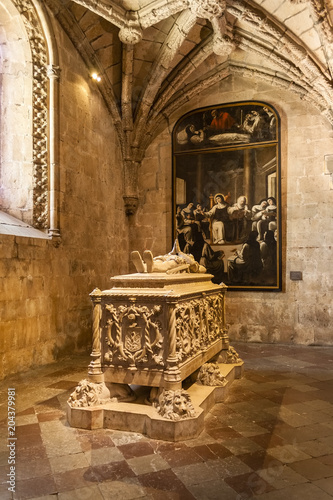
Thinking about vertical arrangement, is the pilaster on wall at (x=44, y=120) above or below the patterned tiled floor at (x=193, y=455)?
above

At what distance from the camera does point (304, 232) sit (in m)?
7.04

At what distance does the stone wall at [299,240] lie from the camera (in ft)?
22.6

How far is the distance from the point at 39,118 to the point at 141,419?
4057mm

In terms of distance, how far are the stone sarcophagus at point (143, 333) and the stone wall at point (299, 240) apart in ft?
12.3

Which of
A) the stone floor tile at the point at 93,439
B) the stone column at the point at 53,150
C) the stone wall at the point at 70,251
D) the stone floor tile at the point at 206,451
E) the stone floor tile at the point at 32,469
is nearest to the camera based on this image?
the stone floor tile at the point at 32,469

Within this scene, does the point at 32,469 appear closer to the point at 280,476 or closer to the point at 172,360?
the point at 172,360

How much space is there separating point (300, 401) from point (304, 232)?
12.5ft

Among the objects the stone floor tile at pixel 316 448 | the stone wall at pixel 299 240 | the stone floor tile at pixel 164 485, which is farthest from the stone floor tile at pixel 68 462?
the stone wall at pixel 299 240

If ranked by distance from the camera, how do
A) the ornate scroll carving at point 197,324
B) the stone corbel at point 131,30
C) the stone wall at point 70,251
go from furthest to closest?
the stone corbel at point 131,30 → the stone wall at point 70,251 → the ornate scroll carving at point 197,324

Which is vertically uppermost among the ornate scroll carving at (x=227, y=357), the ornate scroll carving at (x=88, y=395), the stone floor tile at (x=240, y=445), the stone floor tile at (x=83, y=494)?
the ornate scroll carving at (x=88, y=395)

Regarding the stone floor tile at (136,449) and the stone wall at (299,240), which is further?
the stone wall at (299,240)

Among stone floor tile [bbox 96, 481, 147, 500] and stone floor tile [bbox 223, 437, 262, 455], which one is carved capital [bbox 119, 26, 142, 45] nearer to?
stone floor tile [bbox 223, 437, 262, 455]

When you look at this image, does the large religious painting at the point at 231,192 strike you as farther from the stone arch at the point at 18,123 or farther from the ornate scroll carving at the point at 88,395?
the ornate scroll carving at the point at 88,395

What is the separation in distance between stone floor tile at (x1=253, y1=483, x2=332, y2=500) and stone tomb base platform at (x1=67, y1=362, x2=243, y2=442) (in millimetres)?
845
